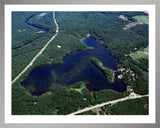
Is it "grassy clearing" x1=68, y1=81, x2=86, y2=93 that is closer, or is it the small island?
"grassy clearing" x1=68, y1=81, x2=86, y2=93

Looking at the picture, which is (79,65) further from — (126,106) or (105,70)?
(126,106)

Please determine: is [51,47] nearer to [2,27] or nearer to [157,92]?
[2,27]

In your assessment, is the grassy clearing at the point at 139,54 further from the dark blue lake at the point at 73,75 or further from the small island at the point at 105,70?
the small island at the point at 105,70

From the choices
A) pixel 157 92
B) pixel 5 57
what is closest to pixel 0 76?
pixel 5 57

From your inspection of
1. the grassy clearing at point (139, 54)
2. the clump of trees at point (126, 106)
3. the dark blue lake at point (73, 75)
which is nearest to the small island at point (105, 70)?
the dark blue lake at point (73, 75)

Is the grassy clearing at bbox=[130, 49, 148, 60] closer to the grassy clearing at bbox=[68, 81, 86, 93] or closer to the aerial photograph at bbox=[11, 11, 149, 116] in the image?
the aerial photograph at bbox=[11, 11, 149, 116]

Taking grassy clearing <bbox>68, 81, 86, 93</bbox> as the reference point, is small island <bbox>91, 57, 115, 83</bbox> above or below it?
above

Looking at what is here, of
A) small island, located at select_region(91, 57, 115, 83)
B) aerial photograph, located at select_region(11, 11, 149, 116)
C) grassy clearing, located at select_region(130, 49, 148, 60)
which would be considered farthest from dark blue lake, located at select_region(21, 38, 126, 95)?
grassy clearing, located at select_region(130, 49, 148, 60)

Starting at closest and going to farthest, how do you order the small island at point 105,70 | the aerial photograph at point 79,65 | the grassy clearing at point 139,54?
1. the aerial photograph at point 79,65
2. the small island at point 105,70
3. the grassy clearing at point 139,54

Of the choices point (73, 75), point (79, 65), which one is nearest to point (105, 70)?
Result: point (79, 65)
